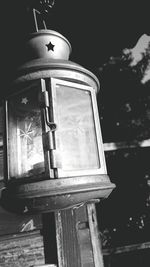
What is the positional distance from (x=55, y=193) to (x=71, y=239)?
87cm

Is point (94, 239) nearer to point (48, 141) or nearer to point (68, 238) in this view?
point (68, 238)

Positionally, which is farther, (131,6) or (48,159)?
(131,6)

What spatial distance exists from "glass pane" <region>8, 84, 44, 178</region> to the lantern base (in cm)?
8

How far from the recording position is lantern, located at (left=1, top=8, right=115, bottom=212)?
1.13 metres

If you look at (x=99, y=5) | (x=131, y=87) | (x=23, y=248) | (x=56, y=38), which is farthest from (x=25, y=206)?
(x=131, y=87)

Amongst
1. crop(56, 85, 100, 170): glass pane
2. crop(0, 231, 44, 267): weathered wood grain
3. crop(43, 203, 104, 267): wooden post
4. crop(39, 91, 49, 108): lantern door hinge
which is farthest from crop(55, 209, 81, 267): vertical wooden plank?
crop(39, 91, 49, 108): lantern door hinge

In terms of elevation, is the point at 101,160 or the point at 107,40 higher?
the point at 107,40

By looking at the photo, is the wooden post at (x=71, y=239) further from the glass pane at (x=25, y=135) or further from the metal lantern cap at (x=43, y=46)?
the metal lantern cap at (x=43, y=46)

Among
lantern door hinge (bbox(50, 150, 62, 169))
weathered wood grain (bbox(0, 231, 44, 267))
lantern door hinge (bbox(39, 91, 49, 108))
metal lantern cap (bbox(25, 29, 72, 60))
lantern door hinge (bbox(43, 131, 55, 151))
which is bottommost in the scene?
weathered wood grain (bbox(0, 231, 44, 267))

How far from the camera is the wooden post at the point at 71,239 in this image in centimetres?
157

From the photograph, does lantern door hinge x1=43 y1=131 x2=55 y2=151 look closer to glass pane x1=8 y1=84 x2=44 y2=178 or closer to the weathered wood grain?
glass pane x1=8 y1=84 x2=44 y2=178

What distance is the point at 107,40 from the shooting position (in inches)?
92.7

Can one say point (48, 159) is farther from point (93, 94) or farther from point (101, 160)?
point (93, 94)

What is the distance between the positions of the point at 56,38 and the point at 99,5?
31.6 inches
